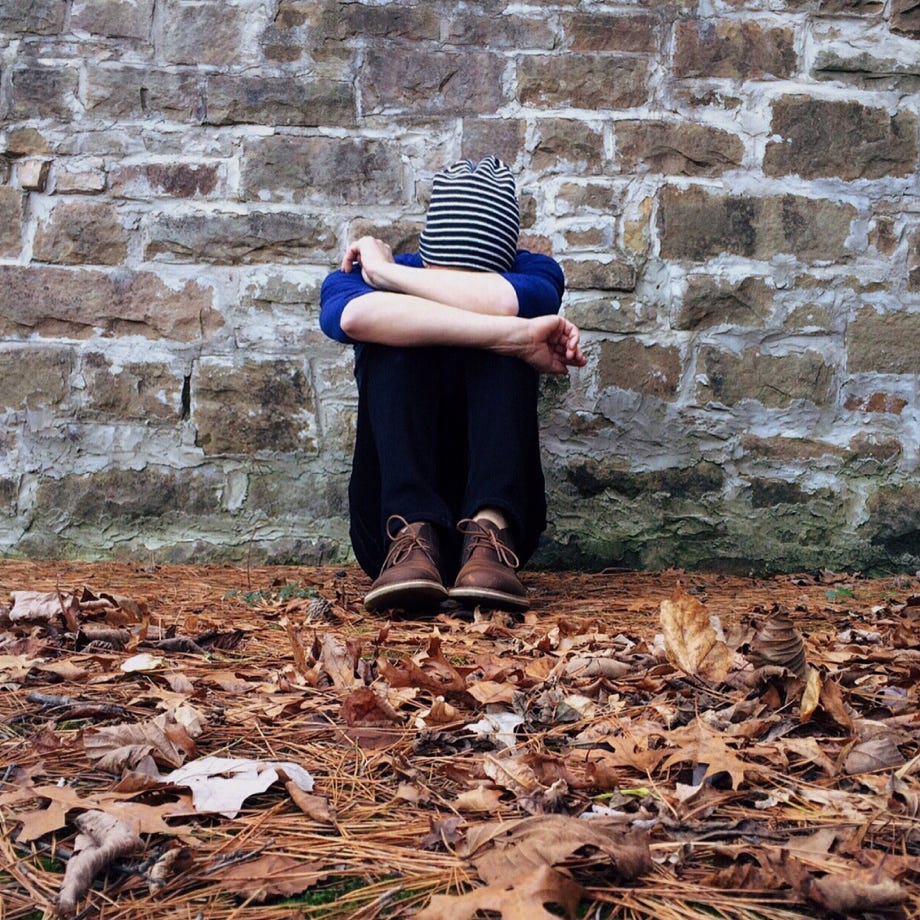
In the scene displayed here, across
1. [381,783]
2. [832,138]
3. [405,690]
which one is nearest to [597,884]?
[381,783]

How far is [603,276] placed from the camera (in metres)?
3.24

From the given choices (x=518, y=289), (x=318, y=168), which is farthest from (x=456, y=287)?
(x=318, y=168)

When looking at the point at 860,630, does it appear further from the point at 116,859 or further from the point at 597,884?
the point at 116,859

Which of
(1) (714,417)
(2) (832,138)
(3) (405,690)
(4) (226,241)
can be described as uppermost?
(2) (832,138)

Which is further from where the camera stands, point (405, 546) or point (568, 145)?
point (568, 145)

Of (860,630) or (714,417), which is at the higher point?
(714,417)

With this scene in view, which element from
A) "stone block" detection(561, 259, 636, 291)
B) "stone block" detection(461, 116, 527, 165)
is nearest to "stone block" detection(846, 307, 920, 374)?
"stone block" detection(561, 259, 636, 291)

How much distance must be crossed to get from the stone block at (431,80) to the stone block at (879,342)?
1394 mm

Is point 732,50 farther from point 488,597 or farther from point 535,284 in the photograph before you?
point 488,597

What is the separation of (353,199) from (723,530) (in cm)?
164

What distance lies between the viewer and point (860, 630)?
80.6 inches

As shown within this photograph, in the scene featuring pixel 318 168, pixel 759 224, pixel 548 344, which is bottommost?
pixel 548 344

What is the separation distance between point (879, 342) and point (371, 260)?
174 centimetres

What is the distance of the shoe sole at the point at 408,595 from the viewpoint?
2.19 meters
